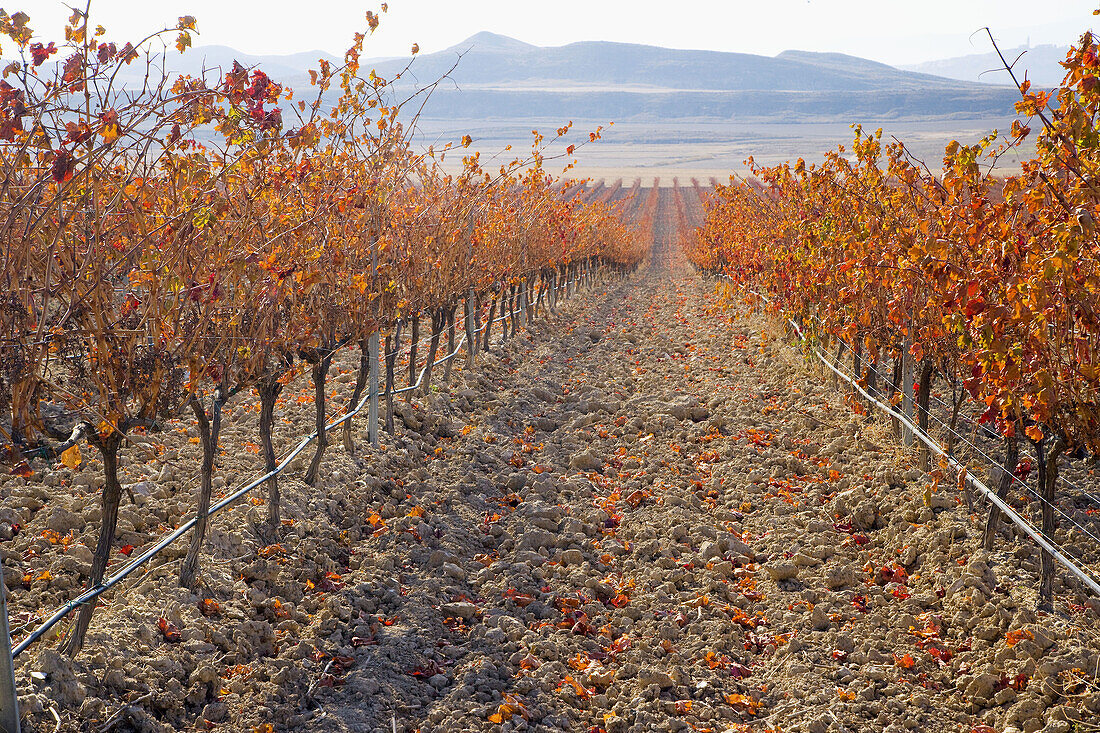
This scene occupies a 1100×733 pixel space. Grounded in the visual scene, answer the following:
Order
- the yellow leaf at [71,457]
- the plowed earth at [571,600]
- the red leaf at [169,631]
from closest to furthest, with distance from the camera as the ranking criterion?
1. the yellow leaf at [71,457]
2. the plowed earth at [571,600]
3. the red leaf at [169,631]

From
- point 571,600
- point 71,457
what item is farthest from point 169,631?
point 571,600

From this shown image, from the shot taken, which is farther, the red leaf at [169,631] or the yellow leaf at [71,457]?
the red leaf at [169,631]

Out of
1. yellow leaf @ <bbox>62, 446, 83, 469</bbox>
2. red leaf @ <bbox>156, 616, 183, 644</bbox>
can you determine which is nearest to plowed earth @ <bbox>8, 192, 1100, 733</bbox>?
red leaf @ <bbox>156, 616, 183, 644</bbox>

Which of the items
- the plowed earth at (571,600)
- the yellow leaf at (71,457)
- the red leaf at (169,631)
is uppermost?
the yellow leaf at (71,457)

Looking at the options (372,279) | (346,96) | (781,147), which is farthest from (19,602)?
(781,147)

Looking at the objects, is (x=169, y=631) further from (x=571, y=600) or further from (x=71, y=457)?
(x=571, y=600)

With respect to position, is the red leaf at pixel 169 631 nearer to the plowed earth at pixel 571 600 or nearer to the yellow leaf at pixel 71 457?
the plowed earth at pixel 571 600

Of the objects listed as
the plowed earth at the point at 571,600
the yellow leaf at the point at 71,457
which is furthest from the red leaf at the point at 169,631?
the yellow leaf at the point at 71,457

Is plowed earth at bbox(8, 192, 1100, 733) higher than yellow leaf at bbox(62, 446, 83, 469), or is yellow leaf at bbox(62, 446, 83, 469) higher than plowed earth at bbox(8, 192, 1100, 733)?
yellow leaf at bbox(62, 446, 83, 469)

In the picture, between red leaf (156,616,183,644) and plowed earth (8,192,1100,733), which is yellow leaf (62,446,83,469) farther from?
red leaf (156,616,183,644)

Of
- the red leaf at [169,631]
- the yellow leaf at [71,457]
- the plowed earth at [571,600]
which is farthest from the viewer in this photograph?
the red leaf at [169,631]

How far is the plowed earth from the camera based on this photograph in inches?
164

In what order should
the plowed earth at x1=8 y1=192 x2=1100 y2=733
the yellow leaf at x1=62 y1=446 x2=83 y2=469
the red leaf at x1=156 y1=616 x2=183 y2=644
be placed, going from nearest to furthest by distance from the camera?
the yellow leaf at x1=62 y1=446 x2=83 y2=469 < the plowed earth at x1=8 y1=192 x2=1100 y2=733 < the red leaf at x1=156 y1=616 x2=183 y2=644

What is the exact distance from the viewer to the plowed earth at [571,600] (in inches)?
164
